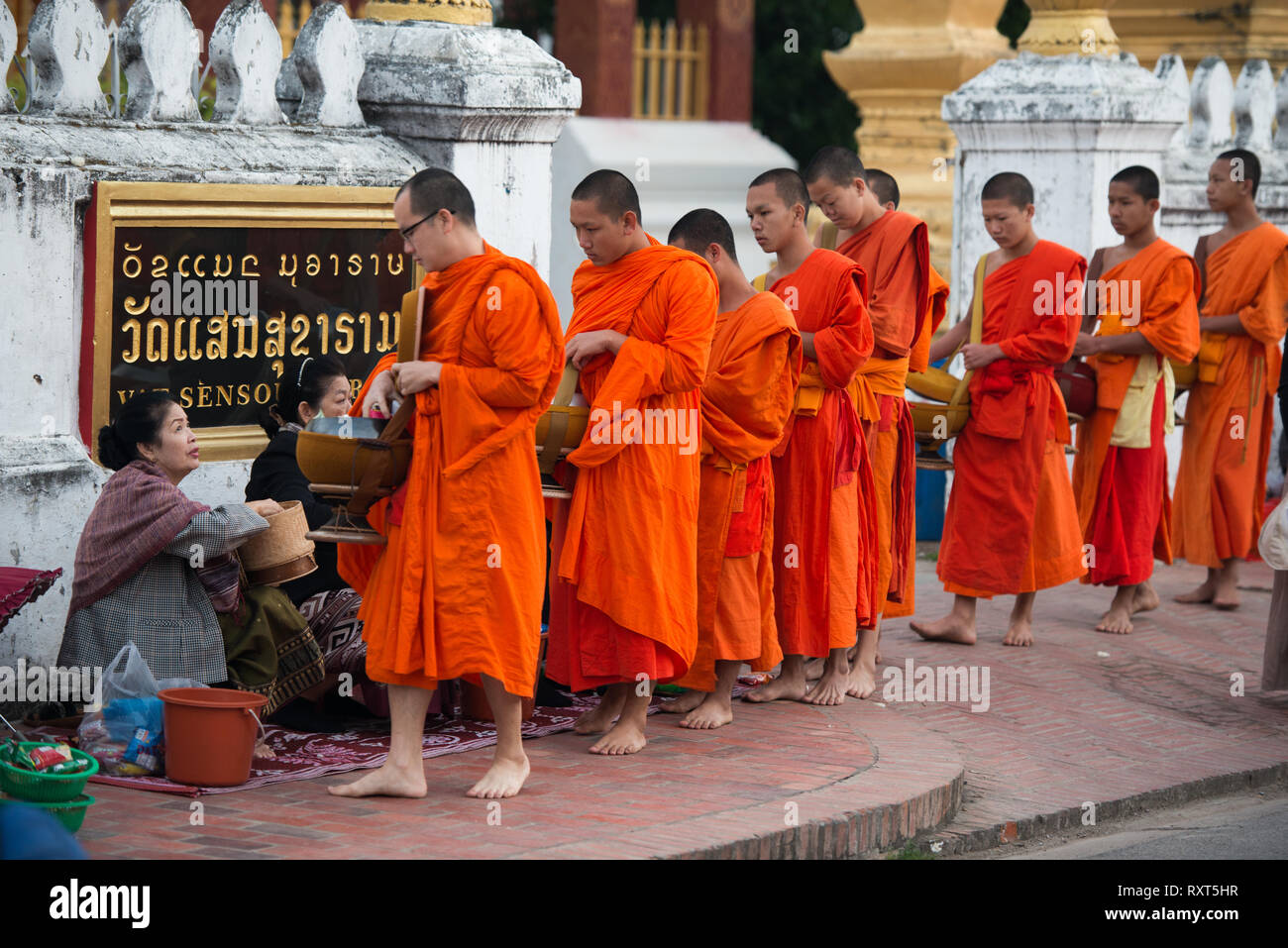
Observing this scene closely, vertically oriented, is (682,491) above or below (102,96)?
below

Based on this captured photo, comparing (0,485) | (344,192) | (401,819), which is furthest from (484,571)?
(344,192)

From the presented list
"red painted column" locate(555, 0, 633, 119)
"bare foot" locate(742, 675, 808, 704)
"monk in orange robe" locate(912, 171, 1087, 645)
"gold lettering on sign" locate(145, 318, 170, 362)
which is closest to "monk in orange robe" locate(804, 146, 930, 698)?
"bare foot" locate(742, 675, 808, 704)

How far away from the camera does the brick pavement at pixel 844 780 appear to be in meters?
4.86

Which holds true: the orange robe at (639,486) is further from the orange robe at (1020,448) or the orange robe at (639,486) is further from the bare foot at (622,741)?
the orange robe at (1020,448)

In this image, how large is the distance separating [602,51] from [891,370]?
11007 mm

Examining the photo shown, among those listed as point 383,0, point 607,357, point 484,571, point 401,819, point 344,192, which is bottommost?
point 401,819

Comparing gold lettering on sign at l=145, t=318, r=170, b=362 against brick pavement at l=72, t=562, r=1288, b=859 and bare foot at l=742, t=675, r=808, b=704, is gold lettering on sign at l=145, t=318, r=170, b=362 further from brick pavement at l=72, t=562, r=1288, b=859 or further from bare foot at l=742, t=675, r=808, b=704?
bare foot at l=742, t=675, r=808, b=704

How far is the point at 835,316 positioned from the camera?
6508 millimetres

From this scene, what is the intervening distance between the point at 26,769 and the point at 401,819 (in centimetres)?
93

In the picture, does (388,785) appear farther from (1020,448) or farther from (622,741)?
(1020,448)

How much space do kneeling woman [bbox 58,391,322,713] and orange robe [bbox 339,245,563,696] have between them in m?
0.61

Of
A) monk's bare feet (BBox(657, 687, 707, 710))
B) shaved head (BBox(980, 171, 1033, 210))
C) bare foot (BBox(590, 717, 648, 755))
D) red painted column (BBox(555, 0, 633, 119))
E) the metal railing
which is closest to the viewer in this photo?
bare foot (BBox(590, 717, 648, 755))

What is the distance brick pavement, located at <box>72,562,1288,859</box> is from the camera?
4.86 meters

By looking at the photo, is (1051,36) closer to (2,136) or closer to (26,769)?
(2,136)
